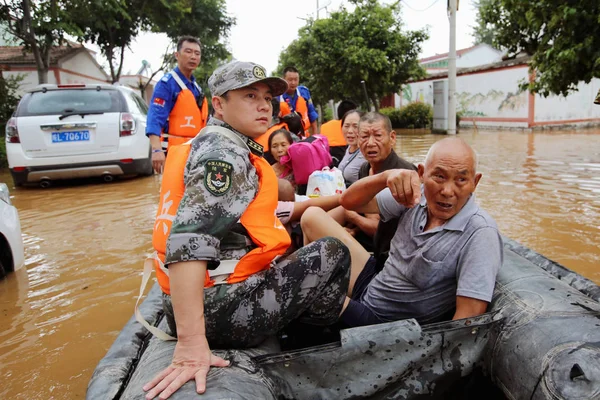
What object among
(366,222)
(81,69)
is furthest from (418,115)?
(366,222)

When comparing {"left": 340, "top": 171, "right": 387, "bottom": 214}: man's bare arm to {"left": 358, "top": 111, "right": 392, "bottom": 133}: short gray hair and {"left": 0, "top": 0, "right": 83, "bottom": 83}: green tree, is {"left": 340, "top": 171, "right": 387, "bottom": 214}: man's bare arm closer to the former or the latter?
{"left": 358, "top": 111, "right": 392, "bottom": 133}: short gray hair

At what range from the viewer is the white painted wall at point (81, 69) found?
67.2 feet

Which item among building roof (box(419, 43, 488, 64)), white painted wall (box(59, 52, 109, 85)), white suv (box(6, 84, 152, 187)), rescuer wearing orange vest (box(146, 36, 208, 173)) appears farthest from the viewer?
building roof (box(419, 43, 488, 64))

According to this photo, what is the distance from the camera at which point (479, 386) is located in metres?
1.85

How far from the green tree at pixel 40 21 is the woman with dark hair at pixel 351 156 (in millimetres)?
9931

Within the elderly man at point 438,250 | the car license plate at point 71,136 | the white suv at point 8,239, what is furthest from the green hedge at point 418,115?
the elderly man at point 438,250

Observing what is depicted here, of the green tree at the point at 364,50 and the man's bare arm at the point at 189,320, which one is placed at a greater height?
the green tree at the point at 364,50

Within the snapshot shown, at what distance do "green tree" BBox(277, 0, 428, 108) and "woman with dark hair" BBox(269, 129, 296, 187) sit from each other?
1507 centimetres

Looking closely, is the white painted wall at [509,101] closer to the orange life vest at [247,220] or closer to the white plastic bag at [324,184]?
the white plastic bag at [324,184]

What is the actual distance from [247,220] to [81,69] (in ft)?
79.4

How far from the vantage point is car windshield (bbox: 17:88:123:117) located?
723 centimetres

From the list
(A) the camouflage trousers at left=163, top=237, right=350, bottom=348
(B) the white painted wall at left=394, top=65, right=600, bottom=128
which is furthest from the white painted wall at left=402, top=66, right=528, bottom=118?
(A) the camouflage trousers at left=163, top=237, right=350, bottom=348

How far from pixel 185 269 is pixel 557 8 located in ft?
21.8

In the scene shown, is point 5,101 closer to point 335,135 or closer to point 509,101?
point 335,135
